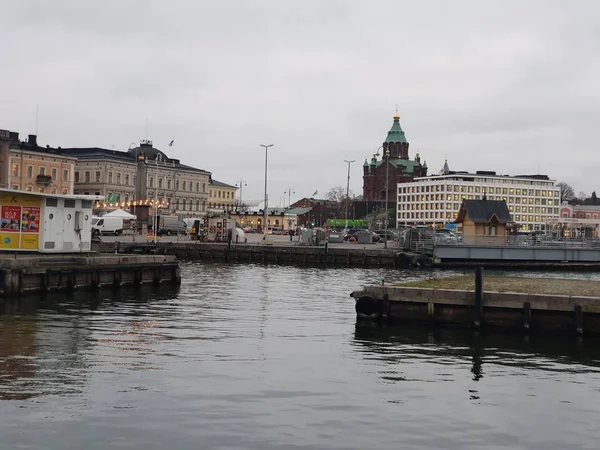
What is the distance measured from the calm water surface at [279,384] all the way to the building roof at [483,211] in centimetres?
6040

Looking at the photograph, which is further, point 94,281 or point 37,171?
point 37,171

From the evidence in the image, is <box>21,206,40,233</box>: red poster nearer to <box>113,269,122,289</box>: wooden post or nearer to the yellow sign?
the yellow sign

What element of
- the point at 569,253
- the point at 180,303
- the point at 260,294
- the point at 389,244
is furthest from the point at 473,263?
the point at 180,303

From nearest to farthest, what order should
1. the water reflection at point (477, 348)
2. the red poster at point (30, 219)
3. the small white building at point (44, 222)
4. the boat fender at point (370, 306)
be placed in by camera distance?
the water reflection at point (477, 348) → the boat fender at point (370, 306) → the small white building at point (44, 222) → the red poster at point (30, 219)

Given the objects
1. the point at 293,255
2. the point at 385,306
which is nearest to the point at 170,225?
the point at 293,255

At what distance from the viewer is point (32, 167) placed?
145 m

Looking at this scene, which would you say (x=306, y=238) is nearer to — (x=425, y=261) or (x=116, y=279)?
(x=425, y=261)

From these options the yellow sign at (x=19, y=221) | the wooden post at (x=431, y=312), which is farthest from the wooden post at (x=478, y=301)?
the yellow sign at (x=19, y=221)

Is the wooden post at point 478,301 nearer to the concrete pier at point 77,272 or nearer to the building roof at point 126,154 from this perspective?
the concrete pier at point 77,272

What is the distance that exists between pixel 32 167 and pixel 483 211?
84.7 meters

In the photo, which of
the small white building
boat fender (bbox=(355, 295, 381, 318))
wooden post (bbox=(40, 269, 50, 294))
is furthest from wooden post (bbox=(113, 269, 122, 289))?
boat fender (bbox=(355, 295, 381, 318))

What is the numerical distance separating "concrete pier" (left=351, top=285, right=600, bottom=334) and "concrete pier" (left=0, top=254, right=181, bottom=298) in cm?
1970

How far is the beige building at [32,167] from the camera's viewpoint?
5369 inches

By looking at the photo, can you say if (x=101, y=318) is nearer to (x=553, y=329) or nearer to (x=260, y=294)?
(x=260, y=294)
